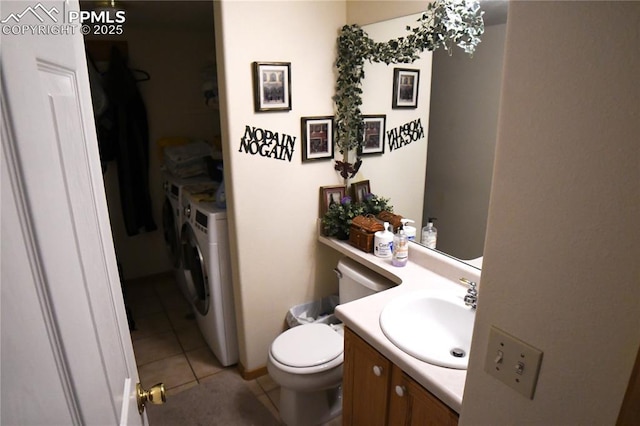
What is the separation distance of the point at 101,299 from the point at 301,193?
1.58m

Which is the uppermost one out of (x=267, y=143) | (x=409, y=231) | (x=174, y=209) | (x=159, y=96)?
(x=159, y=96)

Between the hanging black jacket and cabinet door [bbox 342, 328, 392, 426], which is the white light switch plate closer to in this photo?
cabinet door [bbox 342, 328, 392, 426]

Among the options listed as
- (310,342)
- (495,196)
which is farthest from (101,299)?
(310,342)

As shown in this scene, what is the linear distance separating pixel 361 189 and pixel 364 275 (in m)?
0.56

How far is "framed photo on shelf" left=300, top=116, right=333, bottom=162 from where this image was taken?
213 centimetres

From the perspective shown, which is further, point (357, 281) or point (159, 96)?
point (159, 96)

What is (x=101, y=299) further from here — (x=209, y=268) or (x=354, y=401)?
(x=209, y=268)

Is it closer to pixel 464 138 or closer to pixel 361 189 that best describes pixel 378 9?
pixel 464 138

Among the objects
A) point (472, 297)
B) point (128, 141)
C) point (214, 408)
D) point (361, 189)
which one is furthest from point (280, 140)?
point (128, 141)

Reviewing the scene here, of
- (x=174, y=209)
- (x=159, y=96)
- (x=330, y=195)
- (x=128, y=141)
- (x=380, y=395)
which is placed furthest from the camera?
(x=159, y=96)

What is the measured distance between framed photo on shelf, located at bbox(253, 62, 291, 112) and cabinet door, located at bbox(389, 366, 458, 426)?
1.39 m

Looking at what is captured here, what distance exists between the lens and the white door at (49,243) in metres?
0.39

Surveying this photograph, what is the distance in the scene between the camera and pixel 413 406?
4.09 ft

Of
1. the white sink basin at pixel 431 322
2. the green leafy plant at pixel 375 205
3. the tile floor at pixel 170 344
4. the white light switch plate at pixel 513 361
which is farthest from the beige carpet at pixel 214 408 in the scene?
the white light switch plate at pixel 513 361
